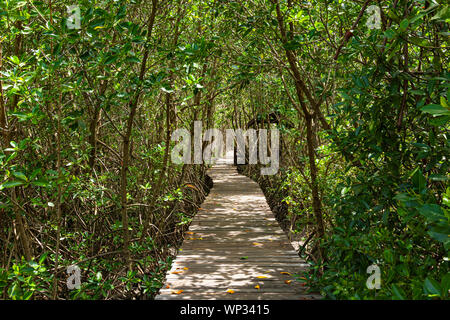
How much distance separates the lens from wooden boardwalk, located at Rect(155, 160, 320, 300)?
301 cm

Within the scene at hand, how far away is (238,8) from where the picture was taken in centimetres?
371

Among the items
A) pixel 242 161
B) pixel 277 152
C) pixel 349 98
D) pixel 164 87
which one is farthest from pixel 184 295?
pixel 242 161

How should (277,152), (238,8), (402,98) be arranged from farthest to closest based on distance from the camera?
(277,152)
(238,8)
(402,98)

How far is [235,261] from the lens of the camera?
3.84 m

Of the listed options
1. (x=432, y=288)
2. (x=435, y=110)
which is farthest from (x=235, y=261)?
(x=435, y=110)

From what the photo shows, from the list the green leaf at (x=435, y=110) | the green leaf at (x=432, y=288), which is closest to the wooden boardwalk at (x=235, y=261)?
the green leaf at (x=432, y=288)

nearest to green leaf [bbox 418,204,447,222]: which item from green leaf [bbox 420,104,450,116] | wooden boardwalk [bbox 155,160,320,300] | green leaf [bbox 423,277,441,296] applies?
green leaf [bbox 423,277,441,296]

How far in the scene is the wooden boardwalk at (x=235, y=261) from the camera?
3.01 metres

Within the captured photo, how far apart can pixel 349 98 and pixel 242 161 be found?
13.6 metres

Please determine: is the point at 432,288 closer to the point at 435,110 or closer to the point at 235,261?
the point at 435,110

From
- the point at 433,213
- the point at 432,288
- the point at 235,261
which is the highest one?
the point at 433,213

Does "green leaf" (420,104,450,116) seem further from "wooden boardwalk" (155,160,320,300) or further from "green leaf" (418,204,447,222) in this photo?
"wooden boardwalk" (155,160,320,300)
